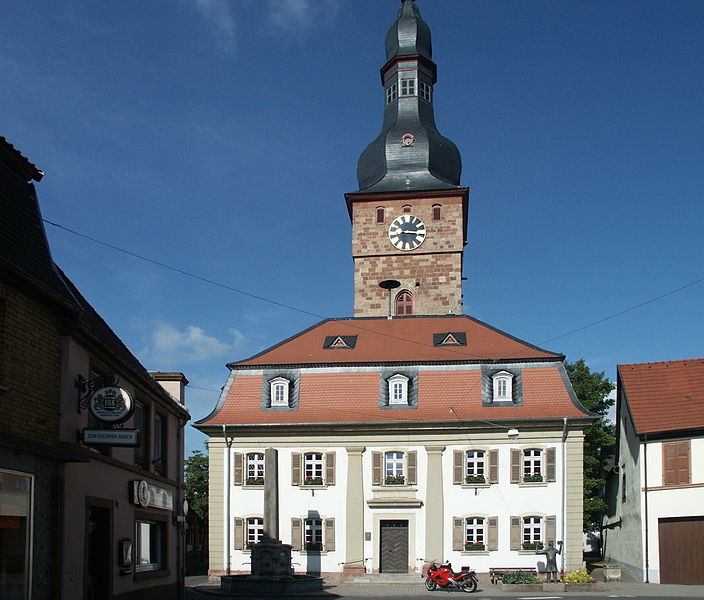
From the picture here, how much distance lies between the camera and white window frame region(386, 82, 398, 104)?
2274 inches

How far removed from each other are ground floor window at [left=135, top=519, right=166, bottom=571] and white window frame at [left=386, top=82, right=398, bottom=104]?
4133 centimetres

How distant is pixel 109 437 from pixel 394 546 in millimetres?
22911

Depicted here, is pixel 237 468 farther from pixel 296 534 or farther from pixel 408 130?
pixel 408 130

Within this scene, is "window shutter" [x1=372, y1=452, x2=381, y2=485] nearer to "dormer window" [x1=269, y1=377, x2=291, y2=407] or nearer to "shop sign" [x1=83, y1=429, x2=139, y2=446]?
"dormer window" [x1=269, y1=377, x2=291, y2=407]

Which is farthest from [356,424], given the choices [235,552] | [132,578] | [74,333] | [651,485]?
[74,333]

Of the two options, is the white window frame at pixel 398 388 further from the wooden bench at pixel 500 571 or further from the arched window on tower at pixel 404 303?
the arched window on tower at pixel 404 303

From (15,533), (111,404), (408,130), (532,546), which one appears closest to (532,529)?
(532,546)

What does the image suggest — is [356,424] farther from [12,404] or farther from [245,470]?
[12,404]

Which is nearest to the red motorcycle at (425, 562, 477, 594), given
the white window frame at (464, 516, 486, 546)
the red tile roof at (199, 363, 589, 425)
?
the white window frame at (464, 516, 486, 546)

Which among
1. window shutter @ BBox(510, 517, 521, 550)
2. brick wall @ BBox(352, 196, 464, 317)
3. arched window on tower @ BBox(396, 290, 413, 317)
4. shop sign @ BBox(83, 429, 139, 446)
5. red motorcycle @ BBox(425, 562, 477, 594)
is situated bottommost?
red motorcycle @ BBox(425, 562, 477, 594)

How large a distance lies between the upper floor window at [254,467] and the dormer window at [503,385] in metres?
9.87

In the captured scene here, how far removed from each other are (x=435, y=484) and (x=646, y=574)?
27.3 ft

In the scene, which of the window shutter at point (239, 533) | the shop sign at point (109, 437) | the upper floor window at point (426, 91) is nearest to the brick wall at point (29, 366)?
the shop sign at point (109, 437)

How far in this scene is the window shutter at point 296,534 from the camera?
3556cm
